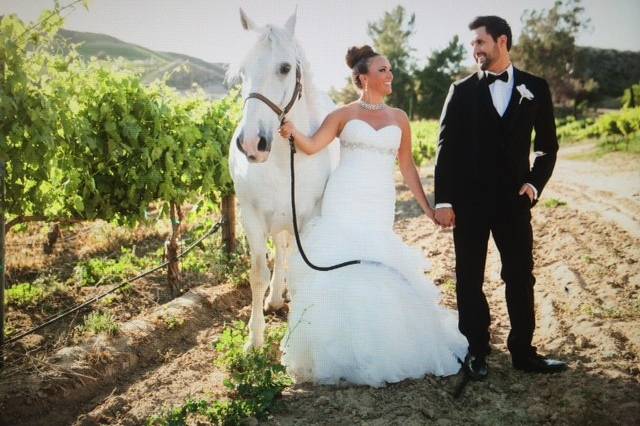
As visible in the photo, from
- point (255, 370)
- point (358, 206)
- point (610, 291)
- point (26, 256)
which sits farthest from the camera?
point (26, 256)

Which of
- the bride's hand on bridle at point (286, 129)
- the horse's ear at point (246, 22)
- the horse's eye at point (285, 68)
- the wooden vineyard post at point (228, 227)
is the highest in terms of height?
the horse's ear at point (246, 22)

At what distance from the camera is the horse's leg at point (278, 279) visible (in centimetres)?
471

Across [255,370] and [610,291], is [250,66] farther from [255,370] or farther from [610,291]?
[610,291]

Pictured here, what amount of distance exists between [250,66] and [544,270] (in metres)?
4.31

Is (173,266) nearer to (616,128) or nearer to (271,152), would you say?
(271,152)

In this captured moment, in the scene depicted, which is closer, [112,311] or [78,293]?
[112,311]

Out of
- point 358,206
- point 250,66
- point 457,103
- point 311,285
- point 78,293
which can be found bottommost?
point 78,293

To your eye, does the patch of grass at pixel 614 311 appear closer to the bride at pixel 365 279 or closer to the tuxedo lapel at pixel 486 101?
the bride at pixel 365 279

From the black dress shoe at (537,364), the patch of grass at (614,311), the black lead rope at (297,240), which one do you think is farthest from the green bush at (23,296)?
the patch of grass at (614,311)

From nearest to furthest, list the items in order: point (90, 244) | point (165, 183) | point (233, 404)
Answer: point (233, 404) → point (165, 183) → point (90, 244)

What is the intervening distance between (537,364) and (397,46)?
55.6m

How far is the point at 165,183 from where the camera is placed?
493cm

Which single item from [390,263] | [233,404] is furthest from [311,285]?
[233,404]

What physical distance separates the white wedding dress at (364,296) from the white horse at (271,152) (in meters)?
0.27
